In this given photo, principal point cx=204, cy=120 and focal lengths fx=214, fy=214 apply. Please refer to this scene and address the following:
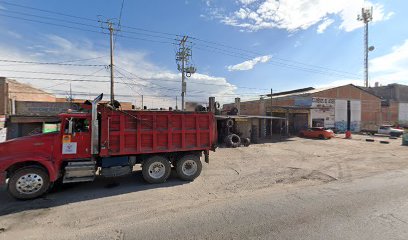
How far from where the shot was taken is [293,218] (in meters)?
4.74

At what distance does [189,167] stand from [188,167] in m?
0.04

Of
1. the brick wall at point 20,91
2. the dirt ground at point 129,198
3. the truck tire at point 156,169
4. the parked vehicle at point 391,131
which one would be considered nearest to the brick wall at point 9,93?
the brick wall at point 20,91

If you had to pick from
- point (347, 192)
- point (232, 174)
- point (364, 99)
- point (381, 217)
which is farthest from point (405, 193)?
point (364, 99)

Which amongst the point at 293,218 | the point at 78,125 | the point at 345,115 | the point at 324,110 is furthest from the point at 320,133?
the point at 78,125

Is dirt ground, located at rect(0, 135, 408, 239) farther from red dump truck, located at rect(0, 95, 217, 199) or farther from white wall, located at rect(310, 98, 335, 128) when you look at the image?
white wall, located at rect(310, 98, 335, 128)

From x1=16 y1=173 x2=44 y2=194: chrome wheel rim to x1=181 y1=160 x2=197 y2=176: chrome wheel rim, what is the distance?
4.49 m

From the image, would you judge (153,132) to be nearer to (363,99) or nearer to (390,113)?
(363,99)

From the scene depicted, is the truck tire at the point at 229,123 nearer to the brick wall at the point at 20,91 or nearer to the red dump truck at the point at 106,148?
the red dump truck at the point at 106,148

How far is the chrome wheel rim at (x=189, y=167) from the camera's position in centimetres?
825

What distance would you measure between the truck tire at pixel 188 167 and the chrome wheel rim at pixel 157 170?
57 cm

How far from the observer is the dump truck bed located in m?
7.27

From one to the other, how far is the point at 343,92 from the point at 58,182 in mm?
41749

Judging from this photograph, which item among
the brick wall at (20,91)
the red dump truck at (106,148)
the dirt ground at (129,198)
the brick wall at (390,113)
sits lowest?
the dirt ground at (129,198)

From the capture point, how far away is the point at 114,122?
7324mm
